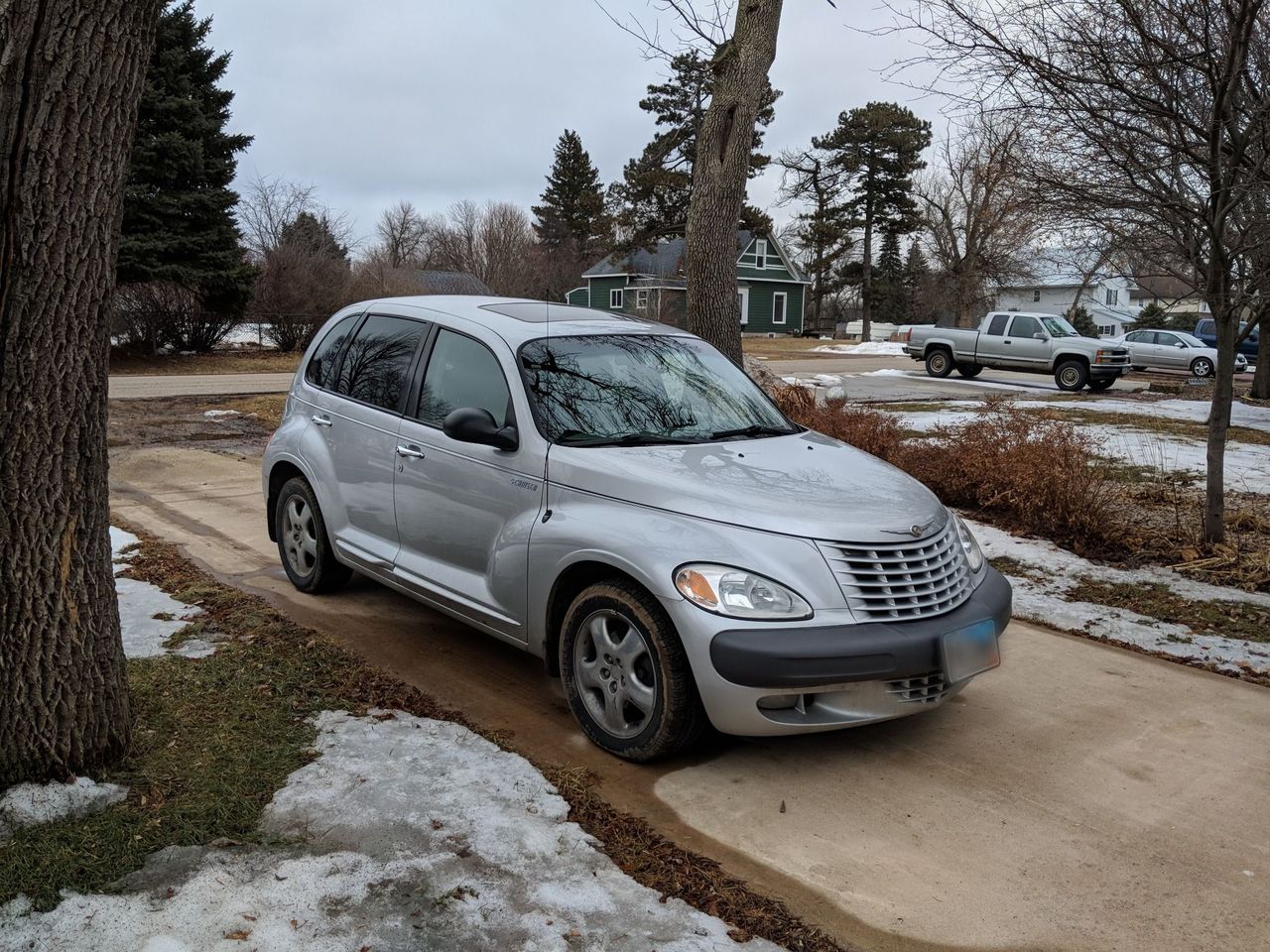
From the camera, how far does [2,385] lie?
3180mm

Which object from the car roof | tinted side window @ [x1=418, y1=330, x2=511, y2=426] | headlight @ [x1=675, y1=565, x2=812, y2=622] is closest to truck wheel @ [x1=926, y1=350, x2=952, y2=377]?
the car roof

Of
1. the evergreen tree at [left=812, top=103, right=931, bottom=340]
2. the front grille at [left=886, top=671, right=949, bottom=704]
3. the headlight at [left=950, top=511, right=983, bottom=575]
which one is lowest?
the front grille at [left=886, top=671, right=949, bottom=704]

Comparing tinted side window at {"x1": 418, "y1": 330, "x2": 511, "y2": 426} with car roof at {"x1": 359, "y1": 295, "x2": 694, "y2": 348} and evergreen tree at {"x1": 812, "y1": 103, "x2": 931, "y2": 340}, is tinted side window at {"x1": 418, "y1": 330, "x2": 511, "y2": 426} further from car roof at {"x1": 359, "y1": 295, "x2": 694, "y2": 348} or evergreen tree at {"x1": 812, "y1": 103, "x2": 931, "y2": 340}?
evergreen tree at {"x1": 812, "y1": 103, "x2": 931, "y2": 340}

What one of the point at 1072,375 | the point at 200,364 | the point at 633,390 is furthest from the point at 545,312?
the point at 200,364

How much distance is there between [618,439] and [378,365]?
70.3 inches

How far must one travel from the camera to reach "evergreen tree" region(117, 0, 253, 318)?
81.0 ft

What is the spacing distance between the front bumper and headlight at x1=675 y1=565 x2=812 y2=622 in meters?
0.07

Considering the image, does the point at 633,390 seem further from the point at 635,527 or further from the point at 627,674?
the point at 627,674

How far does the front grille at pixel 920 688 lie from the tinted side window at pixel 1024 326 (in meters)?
24.6

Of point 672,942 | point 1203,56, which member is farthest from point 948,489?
point 672,942

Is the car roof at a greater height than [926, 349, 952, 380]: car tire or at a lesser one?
greater

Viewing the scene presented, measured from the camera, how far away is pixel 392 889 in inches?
119

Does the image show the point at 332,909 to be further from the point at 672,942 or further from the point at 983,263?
the point at 983,263

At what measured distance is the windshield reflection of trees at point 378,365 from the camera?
5.38 m
